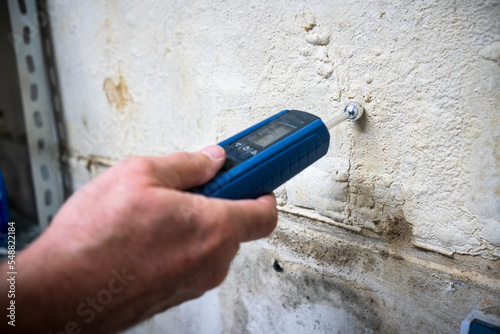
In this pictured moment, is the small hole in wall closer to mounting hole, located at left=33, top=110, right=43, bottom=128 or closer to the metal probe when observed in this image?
the metal probe

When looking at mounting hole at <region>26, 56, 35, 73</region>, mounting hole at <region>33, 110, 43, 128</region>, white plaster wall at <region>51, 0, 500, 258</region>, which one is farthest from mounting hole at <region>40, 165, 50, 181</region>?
white plaster wall at <region>51, 0, 500, 258</region>

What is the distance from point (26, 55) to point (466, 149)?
50.3 inches

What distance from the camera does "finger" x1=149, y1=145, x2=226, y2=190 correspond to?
44 cm

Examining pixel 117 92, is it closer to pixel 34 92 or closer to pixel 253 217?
pixel 34 92

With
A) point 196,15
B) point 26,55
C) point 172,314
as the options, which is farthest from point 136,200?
point 26,55

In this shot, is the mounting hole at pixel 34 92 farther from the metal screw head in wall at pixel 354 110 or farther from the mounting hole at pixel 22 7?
the metal screw head in wall at pixel 354 110

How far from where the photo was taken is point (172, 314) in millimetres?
989

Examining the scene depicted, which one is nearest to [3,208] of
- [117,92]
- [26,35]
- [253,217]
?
[117,92]

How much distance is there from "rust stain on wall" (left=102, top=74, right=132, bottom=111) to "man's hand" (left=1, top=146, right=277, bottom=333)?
24.3 inches

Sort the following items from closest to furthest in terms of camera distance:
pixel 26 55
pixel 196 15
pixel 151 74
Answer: pixel 196 15 < pixel 151 74 < pixel 26 55

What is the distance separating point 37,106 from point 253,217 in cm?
111

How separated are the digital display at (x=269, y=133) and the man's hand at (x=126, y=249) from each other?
0.10 m

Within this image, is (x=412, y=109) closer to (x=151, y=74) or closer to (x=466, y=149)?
(x=466, y=149)

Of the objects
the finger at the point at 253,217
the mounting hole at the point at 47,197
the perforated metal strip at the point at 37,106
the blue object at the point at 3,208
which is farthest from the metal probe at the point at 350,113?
the mounting hole at the point at 47,197
